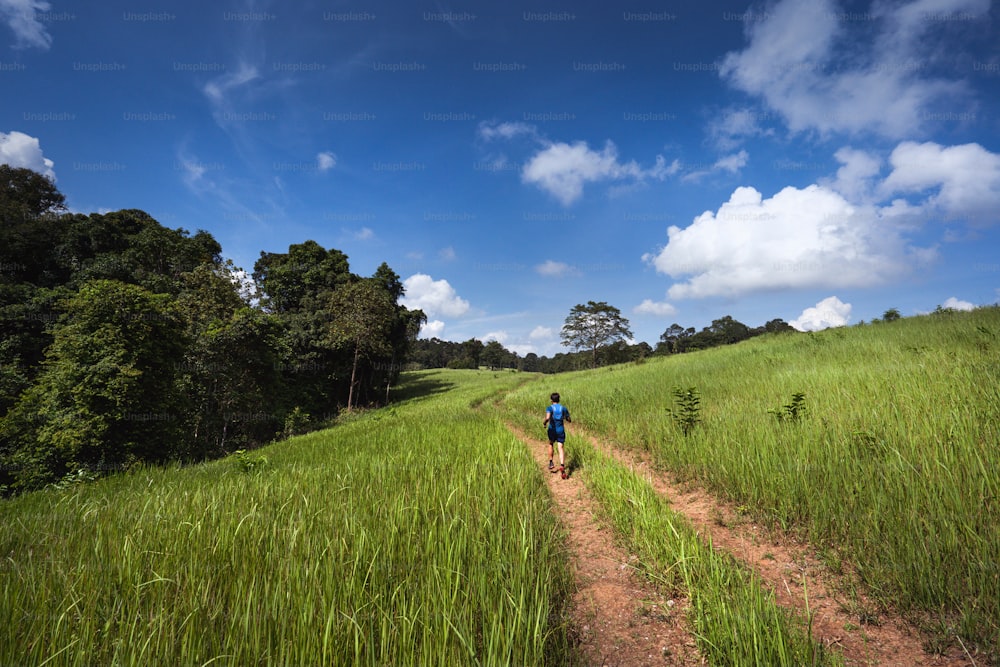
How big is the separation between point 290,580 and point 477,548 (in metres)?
1.65

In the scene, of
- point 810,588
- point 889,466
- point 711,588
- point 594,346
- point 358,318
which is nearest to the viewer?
point 711,588

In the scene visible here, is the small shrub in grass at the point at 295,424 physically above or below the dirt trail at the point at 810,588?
below

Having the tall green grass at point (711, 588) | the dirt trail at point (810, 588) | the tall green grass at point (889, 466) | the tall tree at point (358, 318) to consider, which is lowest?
the dirt trail at point (810, 588)

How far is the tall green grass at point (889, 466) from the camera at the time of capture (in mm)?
2828

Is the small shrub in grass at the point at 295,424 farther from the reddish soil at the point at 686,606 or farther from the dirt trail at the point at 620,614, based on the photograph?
the dirt trail at the point at 620,614

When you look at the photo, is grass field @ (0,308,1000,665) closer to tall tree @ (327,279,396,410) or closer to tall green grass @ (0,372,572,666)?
tall green grass @ (0,372,572,666)

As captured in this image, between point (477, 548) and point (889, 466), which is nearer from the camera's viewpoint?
point (477, 548)

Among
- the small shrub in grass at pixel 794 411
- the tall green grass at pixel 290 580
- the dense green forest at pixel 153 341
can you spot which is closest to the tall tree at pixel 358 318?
the dense green forest at pixel 153 341

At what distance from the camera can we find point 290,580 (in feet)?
8.50

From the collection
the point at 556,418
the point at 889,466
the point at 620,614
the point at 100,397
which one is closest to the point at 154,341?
the point at 100,397

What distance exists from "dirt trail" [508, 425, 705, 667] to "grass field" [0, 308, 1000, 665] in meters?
0.19

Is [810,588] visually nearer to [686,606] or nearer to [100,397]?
[686,606]

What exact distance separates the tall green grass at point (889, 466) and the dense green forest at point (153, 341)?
43.6 ft

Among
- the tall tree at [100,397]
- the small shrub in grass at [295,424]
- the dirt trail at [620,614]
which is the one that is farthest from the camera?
the small shrub in grass at [295,424]
